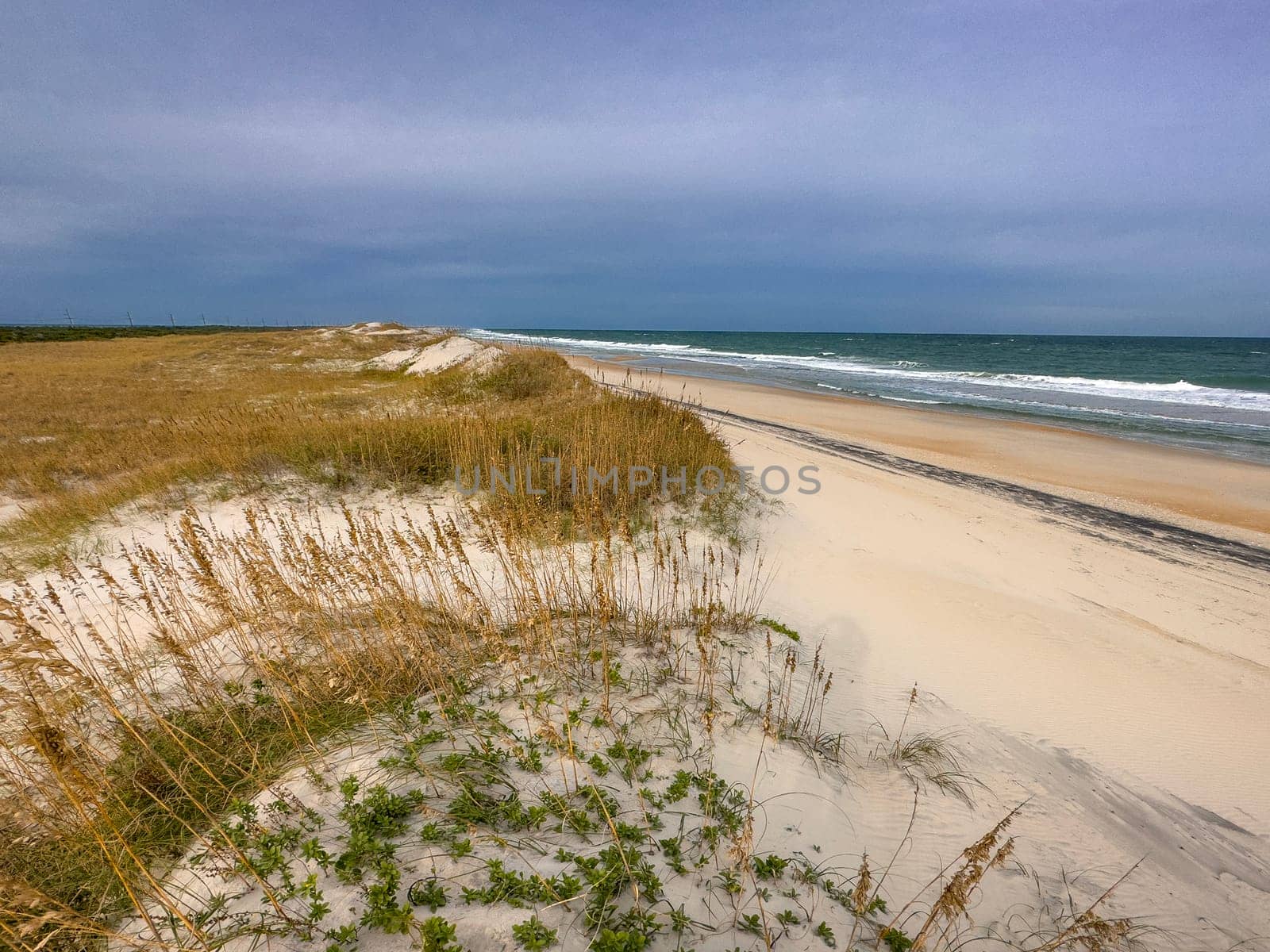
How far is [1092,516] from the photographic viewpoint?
9.49 meters

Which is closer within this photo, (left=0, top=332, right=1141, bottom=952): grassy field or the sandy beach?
(left=0, top=332, right=1141, bottom=952): grassy field

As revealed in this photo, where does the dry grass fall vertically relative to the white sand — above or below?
below

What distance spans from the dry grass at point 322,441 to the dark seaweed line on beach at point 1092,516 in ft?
19.0

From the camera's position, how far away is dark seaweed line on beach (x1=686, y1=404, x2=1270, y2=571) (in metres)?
8.20

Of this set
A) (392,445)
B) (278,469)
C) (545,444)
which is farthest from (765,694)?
(278,469)

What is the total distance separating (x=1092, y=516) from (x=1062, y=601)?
444cm

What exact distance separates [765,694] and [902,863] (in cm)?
134

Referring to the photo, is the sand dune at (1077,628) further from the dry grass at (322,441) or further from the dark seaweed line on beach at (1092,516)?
the dry grass at (322,441)

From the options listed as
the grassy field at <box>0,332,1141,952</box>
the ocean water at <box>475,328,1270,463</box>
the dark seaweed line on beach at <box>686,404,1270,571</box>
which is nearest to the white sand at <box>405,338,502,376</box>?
the dark seaweed line on beach at <box>686,404,1270,571</box>

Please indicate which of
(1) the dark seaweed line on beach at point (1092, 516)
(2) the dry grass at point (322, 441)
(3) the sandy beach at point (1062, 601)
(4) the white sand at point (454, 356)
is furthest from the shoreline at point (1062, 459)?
(4) the white sand at point (454, 356)

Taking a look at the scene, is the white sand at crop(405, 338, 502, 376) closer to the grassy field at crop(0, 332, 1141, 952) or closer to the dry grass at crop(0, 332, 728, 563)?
the dry grass at crop(0, 332, 728, 563)

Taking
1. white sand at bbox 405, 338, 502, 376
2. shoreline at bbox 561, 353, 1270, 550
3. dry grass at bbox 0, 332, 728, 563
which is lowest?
shoreline at bbox 561, 353, 1270, 550

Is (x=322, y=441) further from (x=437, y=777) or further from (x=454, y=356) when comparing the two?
(x=454, y=356)

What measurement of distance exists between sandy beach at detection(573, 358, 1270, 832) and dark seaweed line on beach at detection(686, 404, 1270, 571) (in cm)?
6
